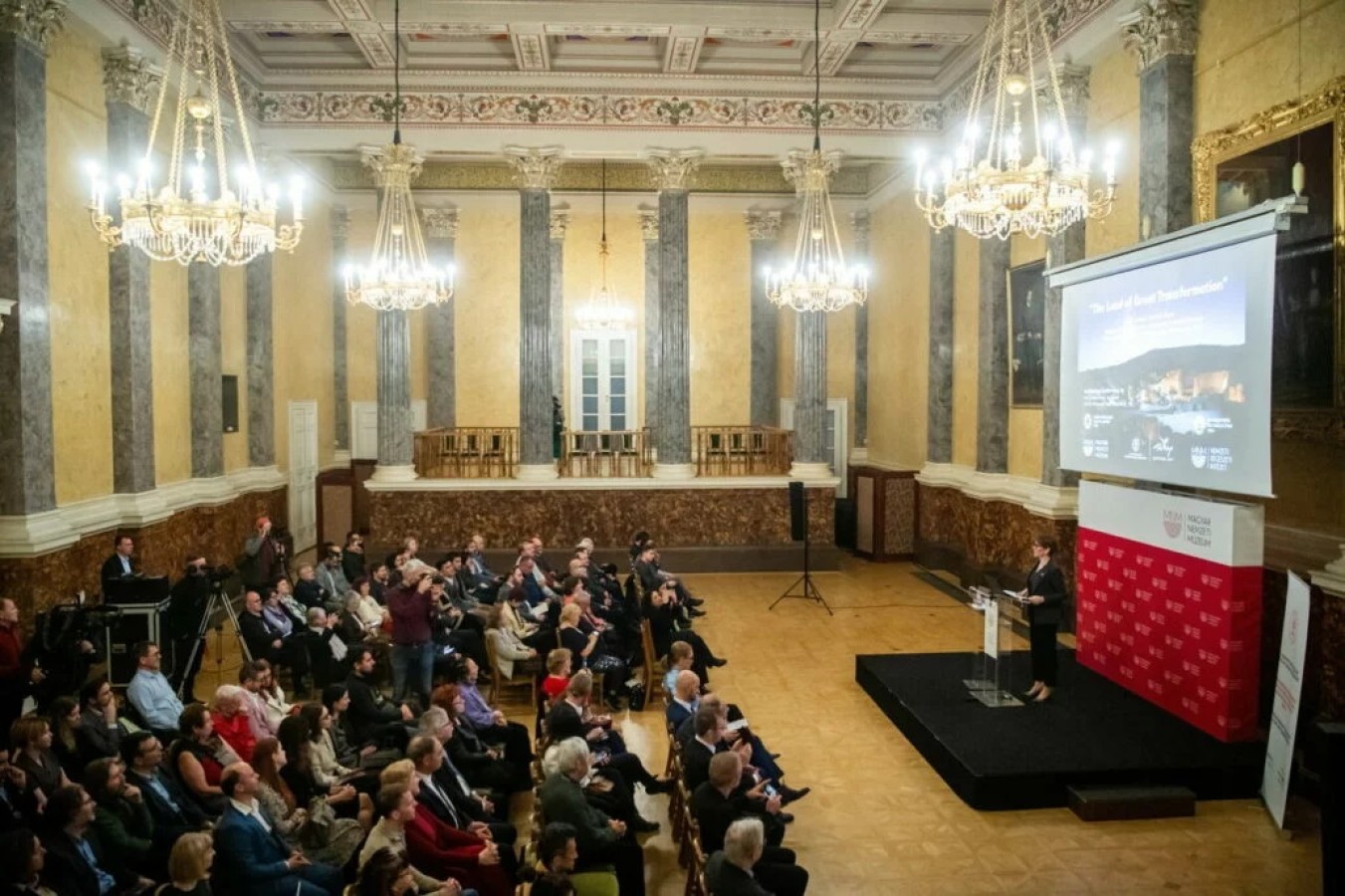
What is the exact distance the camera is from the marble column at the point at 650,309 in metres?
17.6

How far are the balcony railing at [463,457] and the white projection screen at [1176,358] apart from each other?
822 cm

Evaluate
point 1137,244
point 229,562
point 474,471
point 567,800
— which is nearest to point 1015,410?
point 1137,244

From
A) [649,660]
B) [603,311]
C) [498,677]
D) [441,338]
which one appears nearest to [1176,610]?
[649,660]

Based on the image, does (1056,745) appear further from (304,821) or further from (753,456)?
(753,456)

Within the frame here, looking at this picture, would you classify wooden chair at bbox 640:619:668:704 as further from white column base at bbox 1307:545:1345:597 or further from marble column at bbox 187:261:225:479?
marble column at bbox 187:261:225:479

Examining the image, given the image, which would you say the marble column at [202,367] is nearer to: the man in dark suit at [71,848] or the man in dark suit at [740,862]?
the man in dark suit at [71,848]

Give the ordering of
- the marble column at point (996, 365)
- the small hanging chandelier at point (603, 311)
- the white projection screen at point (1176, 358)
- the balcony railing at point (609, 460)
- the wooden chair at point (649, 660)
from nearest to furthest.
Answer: the white projection screen at point (1176, 358) → the wooden chair at point (649, 660) → the marble column at point (996, 365) → the balcony railing at point (609, 460) → the small hanging chandelier at point (603, 311)

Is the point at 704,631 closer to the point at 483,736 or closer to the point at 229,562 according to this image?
the point at 483,736

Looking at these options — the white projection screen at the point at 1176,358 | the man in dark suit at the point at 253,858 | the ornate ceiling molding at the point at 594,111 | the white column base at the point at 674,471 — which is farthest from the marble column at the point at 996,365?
the man in dark suit at the point at 253,858

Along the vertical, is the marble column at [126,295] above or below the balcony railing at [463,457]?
above

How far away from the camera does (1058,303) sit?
10.2m

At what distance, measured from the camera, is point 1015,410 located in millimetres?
11633

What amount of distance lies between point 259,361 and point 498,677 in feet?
24.6

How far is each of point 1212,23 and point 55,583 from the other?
1061cm
